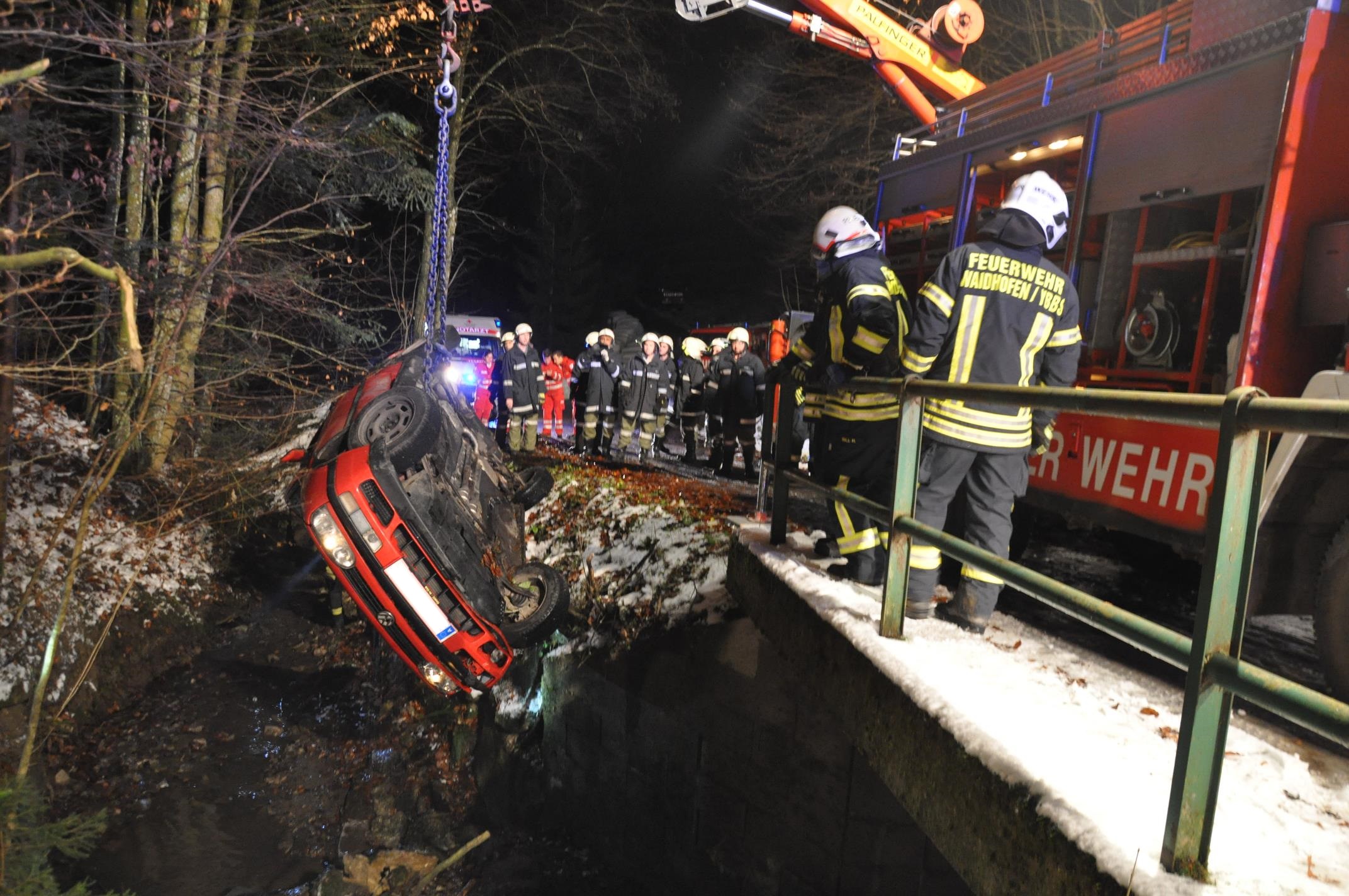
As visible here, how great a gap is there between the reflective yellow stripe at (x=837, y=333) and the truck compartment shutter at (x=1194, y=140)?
5.54 feet

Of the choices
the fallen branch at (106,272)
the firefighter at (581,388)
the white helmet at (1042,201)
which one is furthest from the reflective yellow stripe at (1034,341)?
the firefighter at (581,388)

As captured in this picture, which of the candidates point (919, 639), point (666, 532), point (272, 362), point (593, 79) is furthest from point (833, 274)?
point (593, 79)

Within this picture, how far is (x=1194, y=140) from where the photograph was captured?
3861 millimetres

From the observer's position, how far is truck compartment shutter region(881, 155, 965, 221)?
5749 mm

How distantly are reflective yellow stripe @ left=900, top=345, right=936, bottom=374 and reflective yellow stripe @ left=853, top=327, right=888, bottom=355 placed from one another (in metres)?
0.41

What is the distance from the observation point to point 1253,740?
2.47 m

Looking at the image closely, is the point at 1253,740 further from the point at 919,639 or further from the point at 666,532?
the point at 666,532

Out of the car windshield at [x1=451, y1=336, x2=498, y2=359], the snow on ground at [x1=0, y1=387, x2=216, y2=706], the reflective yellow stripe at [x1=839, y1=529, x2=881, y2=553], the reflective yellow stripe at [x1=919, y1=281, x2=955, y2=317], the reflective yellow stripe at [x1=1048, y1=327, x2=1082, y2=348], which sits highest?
the reflective yellow stripe at [x1=919, y1=281, x2=955, y2=317]

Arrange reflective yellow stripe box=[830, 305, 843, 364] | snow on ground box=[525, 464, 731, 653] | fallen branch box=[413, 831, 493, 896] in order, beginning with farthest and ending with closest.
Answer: snow on ground box=[525, 464, 731, 653] → fallen branch box=[413, 831, 493, 896] → reflective yellow stripe box=[830, 305, 843, 364]

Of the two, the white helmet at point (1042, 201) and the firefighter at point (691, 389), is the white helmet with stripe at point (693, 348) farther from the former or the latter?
the white helmet at point (1042, 201)

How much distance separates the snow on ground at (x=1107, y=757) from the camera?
1716 millimetres

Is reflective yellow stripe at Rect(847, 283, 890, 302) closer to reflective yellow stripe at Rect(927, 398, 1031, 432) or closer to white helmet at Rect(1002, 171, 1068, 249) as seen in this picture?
white helmet at Rect(1002, 171, 1068, 249)

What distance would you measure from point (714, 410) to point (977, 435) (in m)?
8.71

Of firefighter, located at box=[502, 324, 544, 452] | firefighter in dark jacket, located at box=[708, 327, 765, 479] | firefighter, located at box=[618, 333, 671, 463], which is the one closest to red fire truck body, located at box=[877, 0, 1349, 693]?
firefighter in dark jacket, located at box=[708, 327, 765, 479]
